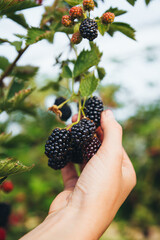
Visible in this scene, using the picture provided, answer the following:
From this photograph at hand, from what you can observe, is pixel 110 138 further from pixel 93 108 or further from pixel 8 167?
pixel 8 167

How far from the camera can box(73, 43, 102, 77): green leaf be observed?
0.81 metres

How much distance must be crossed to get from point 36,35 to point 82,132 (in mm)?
379

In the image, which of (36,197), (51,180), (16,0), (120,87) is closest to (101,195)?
(16,0)

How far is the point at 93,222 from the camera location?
0.77 metres

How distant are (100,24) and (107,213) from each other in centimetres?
64

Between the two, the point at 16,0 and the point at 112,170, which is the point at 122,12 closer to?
the point at 16,0

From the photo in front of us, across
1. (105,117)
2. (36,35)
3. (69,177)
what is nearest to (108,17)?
(36,35)

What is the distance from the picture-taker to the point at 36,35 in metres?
0.82

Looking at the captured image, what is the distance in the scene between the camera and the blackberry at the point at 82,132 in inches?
30.9

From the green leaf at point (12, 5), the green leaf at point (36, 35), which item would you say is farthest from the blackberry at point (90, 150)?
the green leaf at point (12, 5)

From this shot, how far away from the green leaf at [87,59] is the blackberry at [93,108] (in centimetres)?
12

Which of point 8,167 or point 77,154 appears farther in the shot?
point 77,154

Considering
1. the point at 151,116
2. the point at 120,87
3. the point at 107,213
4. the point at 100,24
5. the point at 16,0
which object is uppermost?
the point at 16,0

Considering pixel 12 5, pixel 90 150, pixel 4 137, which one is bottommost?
pixel 90 150
